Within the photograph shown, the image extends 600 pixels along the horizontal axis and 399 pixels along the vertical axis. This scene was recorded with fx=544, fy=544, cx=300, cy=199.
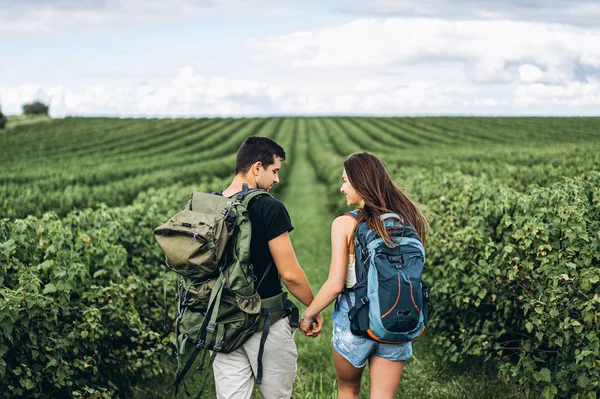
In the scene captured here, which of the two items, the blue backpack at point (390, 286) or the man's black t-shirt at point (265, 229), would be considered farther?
the man's black t-shirt at point (265, 229)

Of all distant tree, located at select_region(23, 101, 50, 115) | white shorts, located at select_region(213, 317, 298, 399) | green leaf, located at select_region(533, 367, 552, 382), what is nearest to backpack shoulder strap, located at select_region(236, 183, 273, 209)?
white shorts, located at select_region(213, 317, 298, 399)

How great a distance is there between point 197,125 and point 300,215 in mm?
53952

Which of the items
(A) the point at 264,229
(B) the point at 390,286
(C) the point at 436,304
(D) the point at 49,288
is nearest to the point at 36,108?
(D) the point at 49,288

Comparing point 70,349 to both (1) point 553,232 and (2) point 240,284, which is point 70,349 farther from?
(1) point 553,232

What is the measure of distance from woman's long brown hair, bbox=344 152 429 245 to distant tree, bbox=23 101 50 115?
11001 cm

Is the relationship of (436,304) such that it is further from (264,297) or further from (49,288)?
(49,288)

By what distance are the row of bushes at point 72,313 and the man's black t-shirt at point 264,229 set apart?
1.92m

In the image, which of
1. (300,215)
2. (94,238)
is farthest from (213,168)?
(94,238)

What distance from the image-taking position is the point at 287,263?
10.4 ft

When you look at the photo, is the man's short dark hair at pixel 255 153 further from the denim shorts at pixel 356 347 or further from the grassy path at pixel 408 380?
the grassy path at pixel 408 380

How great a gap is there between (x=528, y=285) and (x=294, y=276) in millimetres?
2767

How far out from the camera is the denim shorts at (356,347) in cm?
316

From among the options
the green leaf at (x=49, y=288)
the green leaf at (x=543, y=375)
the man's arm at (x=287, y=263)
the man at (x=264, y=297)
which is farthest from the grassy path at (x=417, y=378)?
the green leaf at (x=49, y=288)

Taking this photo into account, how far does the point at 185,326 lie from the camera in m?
3.24
